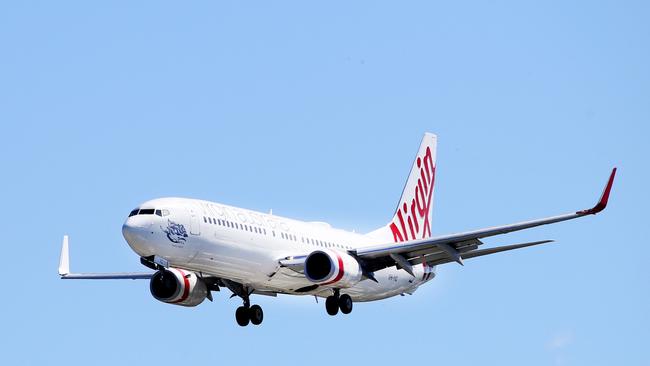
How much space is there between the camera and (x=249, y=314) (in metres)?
60.2

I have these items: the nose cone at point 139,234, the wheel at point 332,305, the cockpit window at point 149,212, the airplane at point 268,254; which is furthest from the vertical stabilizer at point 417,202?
the nose cone at point 139,234

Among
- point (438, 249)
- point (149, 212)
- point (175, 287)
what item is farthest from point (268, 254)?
point (438, 249)

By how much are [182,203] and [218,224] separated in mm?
1621

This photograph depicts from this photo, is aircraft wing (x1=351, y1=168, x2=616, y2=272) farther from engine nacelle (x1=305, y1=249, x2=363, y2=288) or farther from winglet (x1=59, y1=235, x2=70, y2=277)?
winglet (x1=59, y1=235, x2=70, y2=277)

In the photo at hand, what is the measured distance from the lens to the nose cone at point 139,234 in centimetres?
5244

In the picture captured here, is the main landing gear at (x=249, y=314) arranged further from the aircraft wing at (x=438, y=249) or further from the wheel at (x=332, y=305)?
the aircraft wing at (x=438, y=249)

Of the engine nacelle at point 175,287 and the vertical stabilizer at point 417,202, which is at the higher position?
the vertical stabilizer at point 417,202

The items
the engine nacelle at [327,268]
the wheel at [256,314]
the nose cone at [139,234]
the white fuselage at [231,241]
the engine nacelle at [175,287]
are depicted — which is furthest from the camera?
the wheel at [256,314]

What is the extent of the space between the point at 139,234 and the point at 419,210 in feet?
72.8

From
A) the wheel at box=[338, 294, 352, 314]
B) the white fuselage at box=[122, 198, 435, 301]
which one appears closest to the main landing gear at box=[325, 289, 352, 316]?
the wheel at box=[338, 294, 352, 314]

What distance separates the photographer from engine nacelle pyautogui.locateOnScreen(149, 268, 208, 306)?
57750 millimetres

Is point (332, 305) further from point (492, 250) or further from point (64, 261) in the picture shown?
point (64, 261)

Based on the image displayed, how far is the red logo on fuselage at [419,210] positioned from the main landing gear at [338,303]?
30.4ft

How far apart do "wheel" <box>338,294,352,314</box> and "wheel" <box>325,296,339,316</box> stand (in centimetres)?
17
